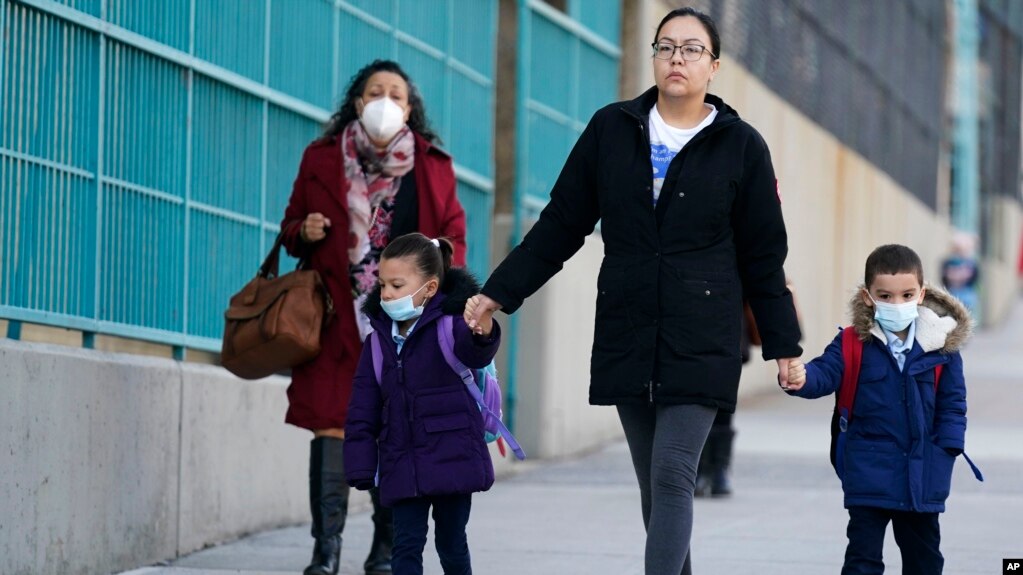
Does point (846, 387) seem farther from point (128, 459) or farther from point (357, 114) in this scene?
point (128, 459)

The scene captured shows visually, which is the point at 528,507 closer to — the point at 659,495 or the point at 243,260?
the point at 243,260

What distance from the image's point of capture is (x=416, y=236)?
20.2ft

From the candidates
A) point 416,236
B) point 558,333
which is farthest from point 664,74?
point 558,333

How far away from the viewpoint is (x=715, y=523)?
9445 millimetres

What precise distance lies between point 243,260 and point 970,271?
20.8 m

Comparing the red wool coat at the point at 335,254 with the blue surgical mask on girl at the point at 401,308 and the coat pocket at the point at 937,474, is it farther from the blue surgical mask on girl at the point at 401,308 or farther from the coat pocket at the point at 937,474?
the coat pocket at the point at 937,474

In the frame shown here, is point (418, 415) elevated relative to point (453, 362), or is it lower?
lower

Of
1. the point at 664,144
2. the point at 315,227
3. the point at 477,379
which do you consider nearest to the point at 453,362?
the point at 477,379

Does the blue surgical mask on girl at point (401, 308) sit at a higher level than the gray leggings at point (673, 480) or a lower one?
higher

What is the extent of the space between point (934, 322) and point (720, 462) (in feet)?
15.2

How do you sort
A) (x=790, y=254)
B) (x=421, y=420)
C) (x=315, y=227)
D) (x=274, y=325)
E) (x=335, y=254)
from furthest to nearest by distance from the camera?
1. (x=790, y=254)
2. (x=335, y=254)
3. (x=315, y=227)
4. (x=274, y=325)
5. (x=421, y=420)

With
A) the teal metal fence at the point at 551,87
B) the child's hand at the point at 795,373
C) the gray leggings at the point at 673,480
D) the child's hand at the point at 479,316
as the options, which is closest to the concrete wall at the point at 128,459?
the child's hand at the point at 479,316

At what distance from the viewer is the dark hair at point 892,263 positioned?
620 cm

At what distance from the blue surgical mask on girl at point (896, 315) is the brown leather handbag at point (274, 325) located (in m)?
2.08
